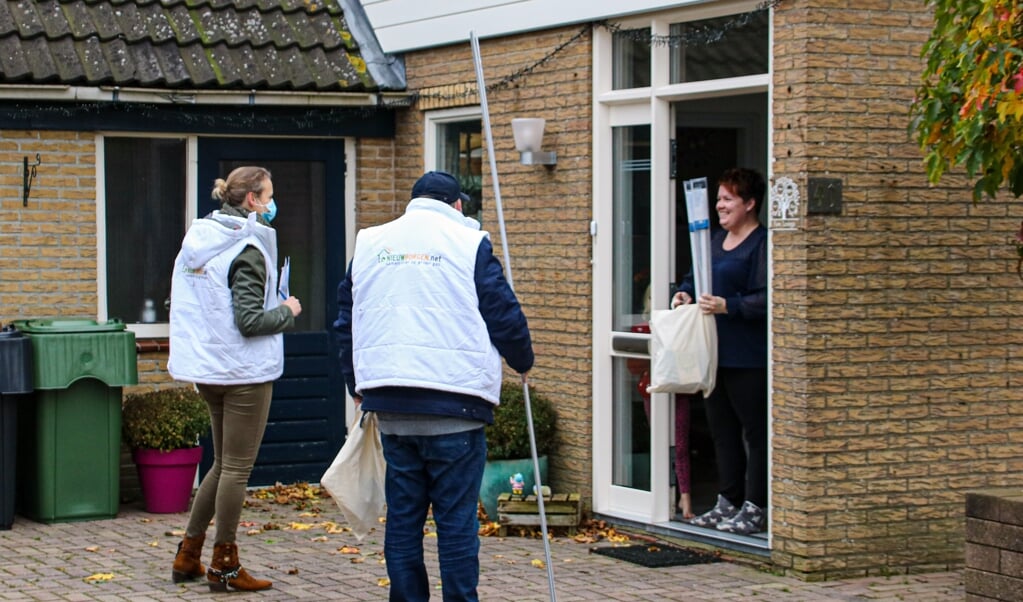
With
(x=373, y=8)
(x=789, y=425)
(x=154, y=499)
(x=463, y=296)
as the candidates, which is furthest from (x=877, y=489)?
(x=373, y=8)

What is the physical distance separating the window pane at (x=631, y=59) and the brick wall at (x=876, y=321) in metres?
1.13

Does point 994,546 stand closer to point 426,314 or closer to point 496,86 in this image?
point 426,314

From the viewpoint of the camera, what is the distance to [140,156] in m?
10.4

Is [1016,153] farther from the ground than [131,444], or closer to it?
farther from the ground

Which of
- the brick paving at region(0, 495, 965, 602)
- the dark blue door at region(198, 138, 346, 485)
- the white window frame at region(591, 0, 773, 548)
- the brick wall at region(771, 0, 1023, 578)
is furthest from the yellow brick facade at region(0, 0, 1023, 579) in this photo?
the dark blue door at region(198, 138, 346, 485)

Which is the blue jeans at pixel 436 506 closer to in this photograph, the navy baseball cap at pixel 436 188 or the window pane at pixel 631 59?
the navy baseball cap at pixel 436 188

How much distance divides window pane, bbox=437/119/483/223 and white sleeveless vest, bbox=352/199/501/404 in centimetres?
427

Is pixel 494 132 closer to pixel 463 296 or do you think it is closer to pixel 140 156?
pixel 140 156

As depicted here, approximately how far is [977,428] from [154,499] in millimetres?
4834

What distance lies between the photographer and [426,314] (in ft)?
19.3

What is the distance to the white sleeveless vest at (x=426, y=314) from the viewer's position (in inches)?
231

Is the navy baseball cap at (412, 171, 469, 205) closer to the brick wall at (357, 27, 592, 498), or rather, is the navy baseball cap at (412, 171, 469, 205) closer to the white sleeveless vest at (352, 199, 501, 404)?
the white sleeveless vest at (352, 199, 501, 404)

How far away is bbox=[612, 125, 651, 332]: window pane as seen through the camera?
8992 mm

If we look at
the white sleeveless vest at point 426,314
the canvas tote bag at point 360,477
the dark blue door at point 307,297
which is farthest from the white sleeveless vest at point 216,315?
the dark blue door at point 307,297
